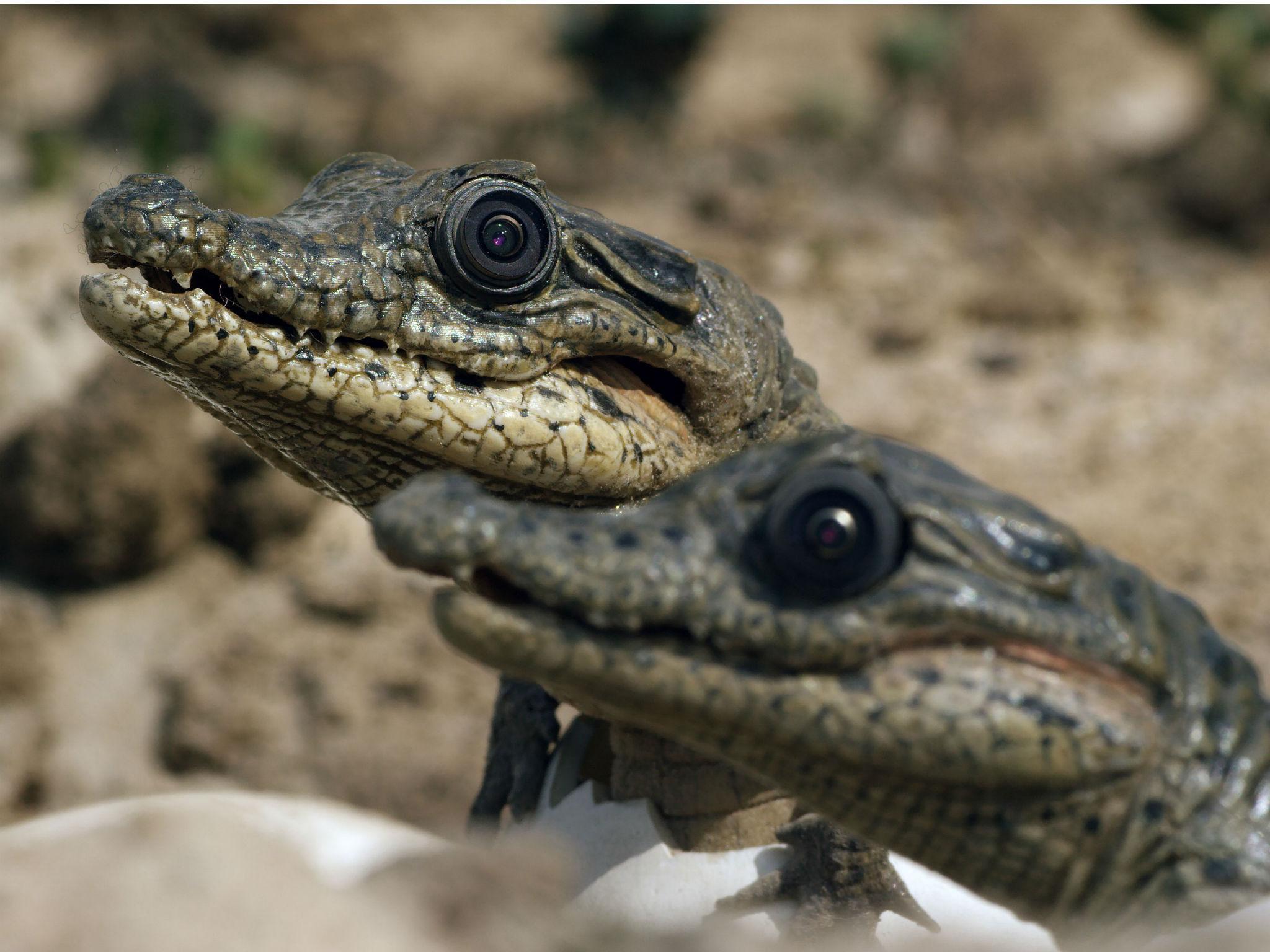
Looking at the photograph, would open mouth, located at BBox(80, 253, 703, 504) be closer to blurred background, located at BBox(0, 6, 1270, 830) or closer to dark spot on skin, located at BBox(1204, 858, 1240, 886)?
blurred background, located at BBox(0, 6, 1270, 830)

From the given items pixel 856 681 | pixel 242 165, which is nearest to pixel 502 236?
pixel 856 681

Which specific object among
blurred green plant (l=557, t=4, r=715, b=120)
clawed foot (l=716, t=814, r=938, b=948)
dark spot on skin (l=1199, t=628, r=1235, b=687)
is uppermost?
dark spot on skin (l=1199, t=628, r=1235, b=687)

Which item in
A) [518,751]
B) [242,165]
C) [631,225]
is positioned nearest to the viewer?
[518,751]

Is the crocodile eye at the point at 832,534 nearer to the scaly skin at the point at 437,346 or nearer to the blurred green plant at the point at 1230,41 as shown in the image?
the scaly skin at the point at 437,346

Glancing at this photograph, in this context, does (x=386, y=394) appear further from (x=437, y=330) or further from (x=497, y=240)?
(x=497, y=240)

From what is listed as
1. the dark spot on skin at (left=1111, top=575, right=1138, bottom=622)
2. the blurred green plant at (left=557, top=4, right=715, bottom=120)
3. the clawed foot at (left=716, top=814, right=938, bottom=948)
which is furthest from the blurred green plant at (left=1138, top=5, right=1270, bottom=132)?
the dark spot on skin at (left=1111, top=575, right=1138, bottom=622)


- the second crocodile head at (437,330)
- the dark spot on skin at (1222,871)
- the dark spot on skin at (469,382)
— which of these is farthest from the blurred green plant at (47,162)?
the dark spot on skin at (1222,871)
